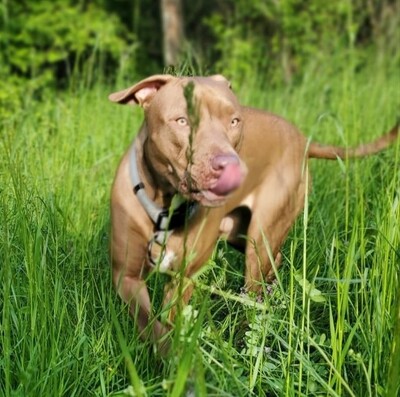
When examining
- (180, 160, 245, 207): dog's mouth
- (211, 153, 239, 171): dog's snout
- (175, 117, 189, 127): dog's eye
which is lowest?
(180, 160, 245, 207): dog's mouth

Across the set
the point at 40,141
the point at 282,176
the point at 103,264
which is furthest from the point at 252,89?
the point at 103,264

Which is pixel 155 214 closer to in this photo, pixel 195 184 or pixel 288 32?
pixel 195 184

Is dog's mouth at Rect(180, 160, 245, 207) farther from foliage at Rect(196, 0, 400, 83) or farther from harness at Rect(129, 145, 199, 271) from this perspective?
foliage at Rect(196, 0, 400, 83)

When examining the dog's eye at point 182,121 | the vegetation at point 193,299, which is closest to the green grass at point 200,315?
the vegetation at point 193,299

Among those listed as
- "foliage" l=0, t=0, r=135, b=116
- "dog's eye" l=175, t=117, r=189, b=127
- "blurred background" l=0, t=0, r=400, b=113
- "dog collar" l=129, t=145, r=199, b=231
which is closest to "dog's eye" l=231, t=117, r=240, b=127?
"dog's eye" l=175, t=117, r=189, b=127

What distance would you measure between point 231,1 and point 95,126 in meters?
5.90

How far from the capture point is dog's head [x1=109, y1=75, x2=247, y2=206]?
2619 mm

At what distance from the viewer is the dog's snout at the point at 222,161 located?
8.47 ft

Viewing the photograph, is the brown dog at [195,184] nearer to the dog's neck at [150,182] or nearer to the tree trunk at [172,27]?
the dog's neck at [150,182]

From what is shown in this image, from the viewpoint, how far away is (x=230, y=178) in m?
2.58

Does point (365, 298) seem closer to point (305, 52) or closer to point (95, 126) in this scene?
point (95, 126)

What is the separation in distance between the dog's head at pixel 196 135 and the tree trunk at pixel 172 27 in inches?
252

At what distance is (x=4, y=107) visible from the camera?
6656 mm

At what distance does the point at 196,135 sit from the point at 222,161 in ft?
0.72
